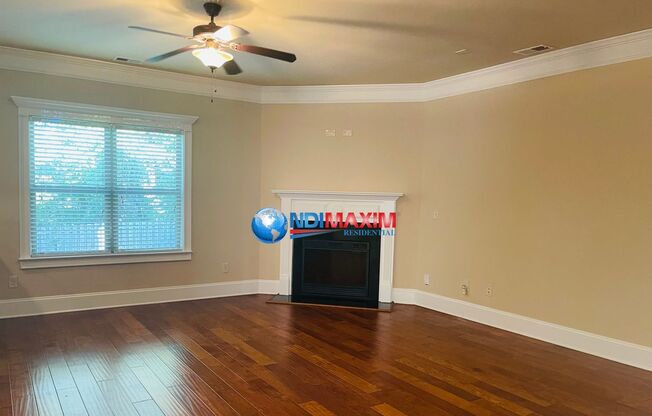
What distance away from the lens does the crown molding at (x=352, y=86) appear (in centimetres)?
418

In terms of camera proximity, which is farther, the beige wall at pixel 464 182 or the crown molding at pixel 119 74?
A: the crown molding at pixel 119 74

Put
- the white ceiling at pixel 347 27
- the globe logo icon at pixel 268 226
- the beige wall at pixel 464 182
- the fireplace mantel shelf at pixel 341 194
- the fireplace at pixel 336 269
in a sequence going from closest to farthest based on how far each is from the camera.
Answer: the white ceiling at pixel 347 27 < the beige wall at pixel 464 182 < the globe logo icon at pixel 268 226 < the fireplace mantel shelf at pixel 341 194 < the fireplace at pixel 336 269

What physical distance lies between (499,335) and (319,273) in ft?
7.57

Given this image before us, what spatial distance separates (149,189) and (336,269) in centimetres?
249

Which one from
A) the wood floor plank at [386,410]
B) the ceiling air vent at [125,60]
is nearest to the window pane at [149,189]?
the ceiling air vent at [125,60]

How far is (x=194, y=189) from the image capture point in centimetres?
590

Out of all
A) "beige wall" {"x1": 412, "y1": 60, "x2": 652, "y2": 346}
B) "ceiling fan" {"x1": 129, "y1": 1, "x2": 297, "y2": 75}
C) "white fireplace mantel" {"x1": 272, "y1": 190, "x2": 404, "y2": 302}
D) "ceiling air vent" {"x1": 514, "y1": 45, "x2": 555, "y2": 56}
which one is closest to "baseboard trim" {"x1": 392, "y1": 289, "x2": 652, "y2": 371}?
"beige wall" {"x1": 412, "y1": 60, "x2": 652, "y2": 346}

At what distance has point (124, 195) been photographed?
5.47m

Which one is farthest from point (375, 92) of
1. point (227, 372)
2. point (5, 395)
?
point (5, 395)

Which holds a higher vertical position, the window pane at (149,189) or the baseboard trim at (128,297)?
the window pane at (149,189)

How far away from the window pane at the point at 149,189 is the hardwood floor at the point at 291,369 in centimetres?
92

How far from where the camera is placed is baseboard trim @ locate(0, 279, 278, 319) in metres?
4.97

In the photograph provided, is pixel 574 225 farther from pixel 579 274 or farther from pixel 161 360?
pixel 161 360

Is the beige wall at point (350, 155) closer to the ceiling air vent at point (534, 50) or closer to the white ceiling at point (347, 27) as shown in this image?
the white ceiling at point (347, 27)
